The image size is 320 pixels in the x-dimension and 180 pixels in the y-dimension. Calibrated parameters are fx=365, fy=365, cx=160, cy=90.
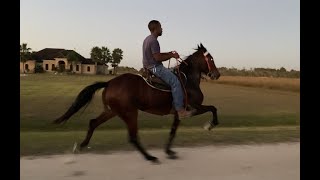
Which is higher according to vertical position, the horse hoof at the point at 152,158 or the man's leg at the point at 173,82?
the man's leg at the point at 173,82

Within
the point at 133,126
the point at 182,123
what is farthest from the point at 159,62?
the point at 182,123

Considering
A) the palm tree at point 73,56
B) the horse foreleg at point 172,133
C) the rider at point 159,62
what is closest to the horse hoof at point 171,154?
the horse foreleg at point 172,133

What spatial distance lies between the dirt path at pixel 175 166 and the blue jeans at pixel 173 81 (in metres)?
1.22

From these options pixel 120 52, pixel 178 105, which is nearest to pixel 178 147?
pixel 178 105

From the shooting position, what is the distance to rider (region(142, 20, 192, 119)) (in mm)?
6535

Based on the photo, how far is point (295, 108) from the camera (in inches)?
792

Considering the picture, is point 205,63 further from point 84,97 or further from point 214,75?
point 84,97

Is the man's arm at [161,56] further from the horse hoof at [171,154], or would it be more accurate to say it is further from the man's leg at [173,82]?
the horse hoof at [171,154]

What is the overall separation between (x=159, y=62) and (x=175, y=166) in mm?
2001

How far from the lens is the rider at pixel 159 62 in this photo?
6.54m

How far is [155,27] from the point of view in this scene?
6516mm

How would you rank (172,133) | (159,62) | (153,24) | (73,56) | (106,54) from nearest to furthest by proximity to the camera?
(153,24) < (159,62) < (172,133) < (106,54) < (73,56)
